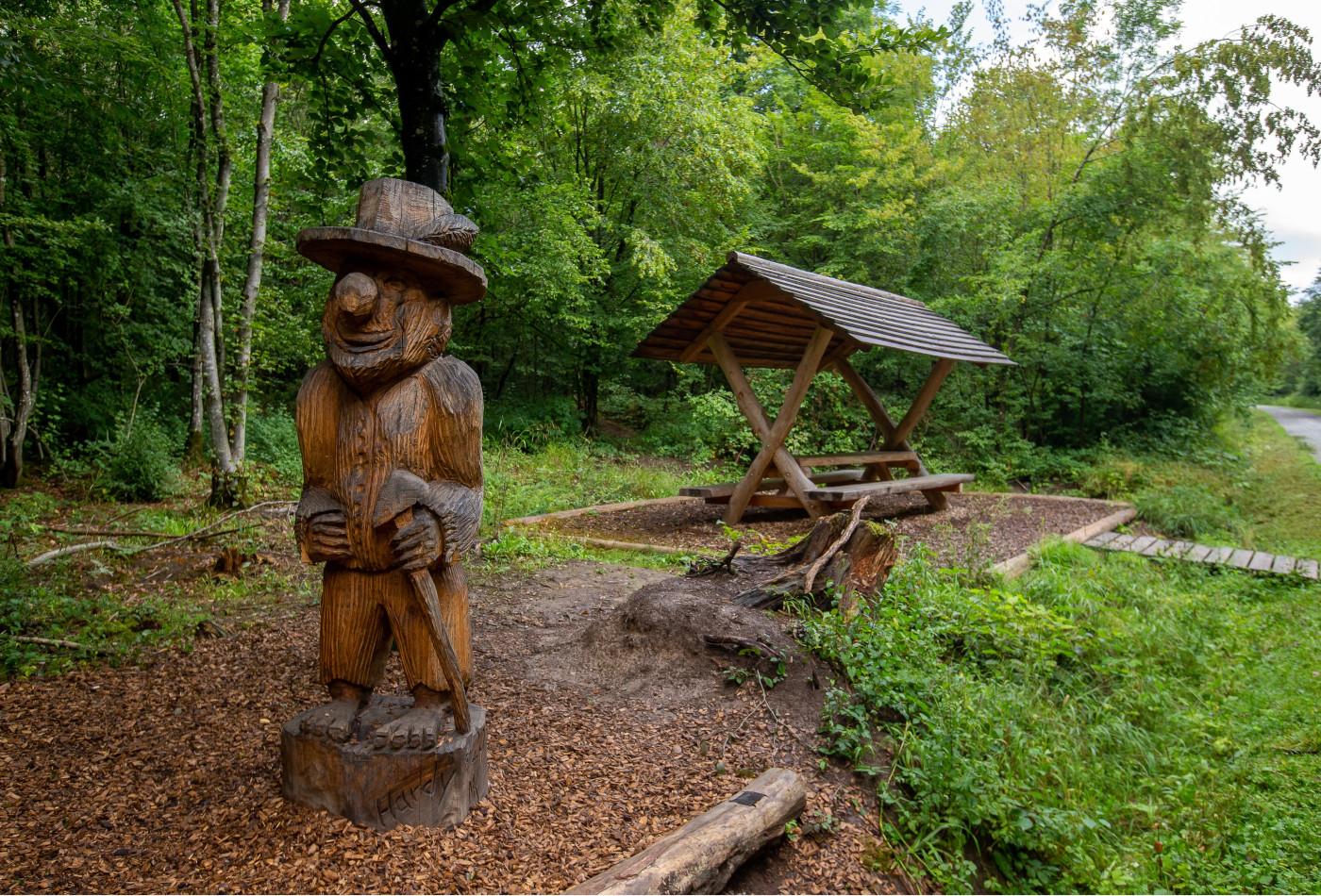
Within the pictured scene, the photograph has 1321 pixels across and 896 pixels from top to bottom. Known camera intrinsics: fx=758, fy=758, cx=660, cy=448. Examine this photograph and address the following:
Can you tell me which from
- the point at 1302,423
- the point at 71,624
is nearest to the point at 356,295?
the point at 71,624

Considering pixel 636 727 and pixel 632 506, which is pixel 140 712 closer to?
pixel 636 727

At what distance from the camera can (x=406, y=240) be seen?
246 centimetres

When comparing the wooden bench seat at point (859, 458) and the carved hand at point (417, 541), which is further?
the wooden bench seat at point (859, 458)

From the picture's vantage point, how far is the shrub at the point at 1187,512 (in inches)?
372

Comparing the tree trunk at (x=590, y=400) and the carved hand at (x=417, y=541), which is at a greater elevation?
the carved hand at (x=417, y=541)

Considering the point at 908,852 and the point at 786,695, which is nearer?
the point at 908,852

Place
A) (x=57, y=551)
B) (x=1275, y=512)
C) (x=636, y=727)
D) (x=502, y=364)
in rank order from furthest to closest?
(x=502, y=364)
(x=1275, y=512)
(x=57, y=551)
(x=636, y=727)

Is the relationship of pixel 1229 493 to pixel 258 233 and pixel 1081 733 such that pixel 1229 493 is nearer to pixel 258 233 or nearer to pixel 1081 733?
pixel 1081 733

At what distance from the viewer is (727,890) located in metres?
2.52

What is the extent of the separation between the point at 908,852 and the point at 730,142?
489 inches

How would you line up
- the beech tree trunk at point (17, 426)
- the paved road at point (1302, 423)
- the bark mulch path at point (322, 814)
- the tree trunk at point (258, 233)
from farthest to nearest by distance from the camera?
the paved road at point (1302, 423), the beech tree trunk at point (17, 426), the tree trunk at point (258, 233), the bark mulch path at point (322, 814)

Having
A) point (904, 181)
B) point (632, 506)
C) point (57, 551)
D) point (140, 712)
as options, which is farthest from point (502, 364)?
point (140, 712)

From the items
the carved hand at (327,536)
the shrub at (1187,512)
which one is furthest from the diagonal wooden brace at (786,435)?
the carved hand at (327,536)

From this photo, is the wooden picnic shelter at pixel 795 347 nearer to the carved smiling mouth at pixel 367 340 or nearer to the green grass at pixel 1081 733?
the green grass at pixel 1081 733
